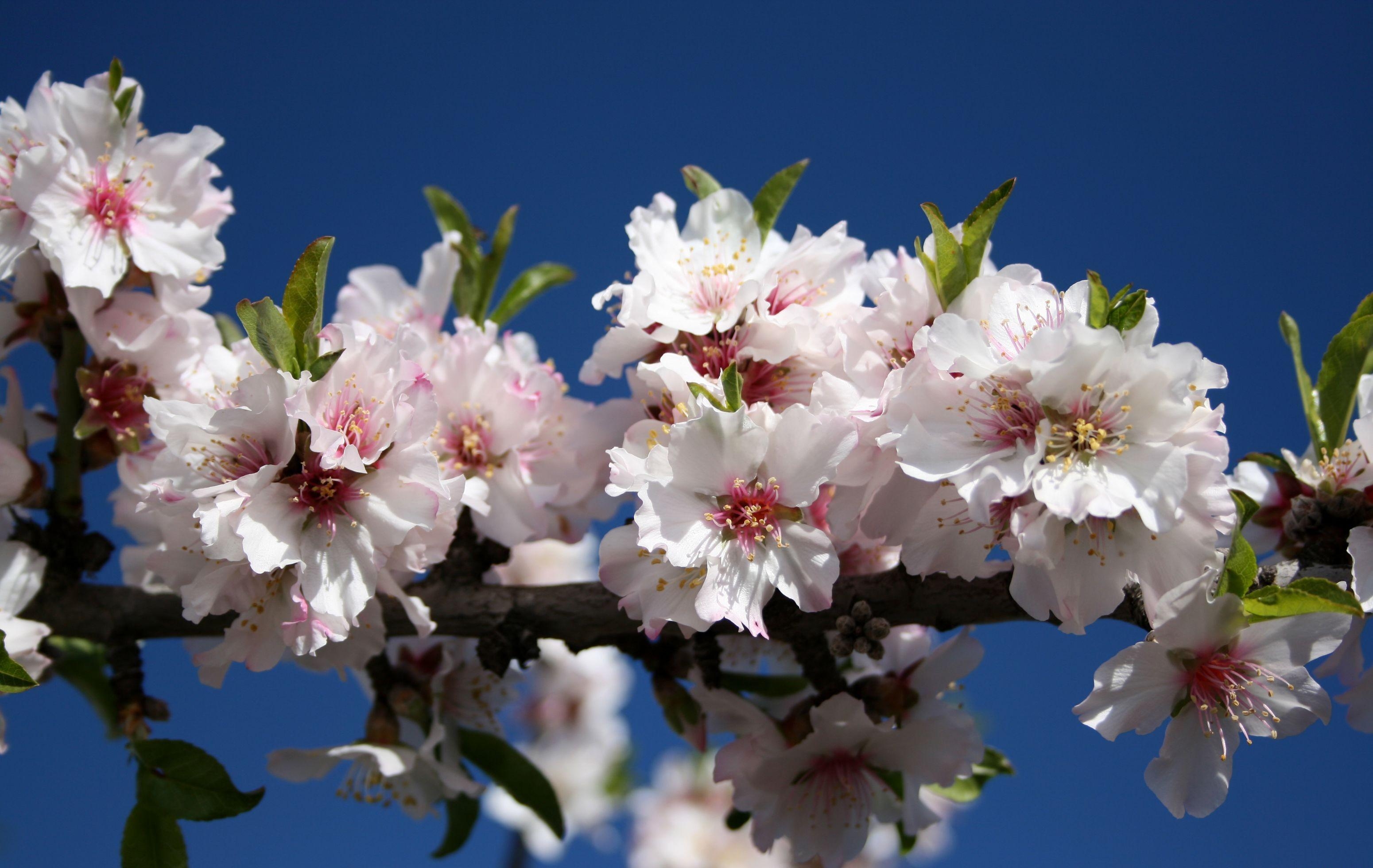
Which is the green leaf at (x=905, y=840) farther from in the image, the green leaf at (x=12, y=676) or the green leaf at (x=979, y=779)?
the green leaf at (x=12, y=676)

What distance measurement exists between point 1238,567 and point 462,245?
1.82 m

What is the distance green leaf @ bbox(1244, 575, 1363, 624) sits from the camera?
1.53m

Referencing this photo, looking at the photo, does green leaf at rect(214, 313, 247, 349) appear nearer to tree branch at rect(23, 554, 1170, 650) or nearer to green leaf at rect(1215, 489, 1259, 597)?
tree branch at rect(23, 554, 1170, 650)

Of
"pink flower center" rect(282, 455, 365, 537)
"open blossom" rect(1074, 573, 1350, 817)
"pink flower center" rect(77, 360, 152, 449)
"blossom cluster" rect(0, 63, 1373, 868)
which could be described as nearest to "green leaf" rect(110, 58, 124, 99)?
→ "blossom cluster" rect(0, 63, 1373, 868)

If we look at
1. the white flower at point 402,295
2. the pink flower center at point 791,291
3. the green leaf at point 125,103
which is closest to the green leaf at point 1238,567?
the pink flower center at point 791,291

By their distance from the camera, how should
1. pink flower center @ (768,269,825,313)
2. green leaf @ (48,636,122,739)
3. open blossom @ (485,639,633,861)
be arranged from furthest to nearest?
open blossom @ (485,639,633,861), green leaf @ (48,636,122,739), pink flower center @ (768,269,825,313)

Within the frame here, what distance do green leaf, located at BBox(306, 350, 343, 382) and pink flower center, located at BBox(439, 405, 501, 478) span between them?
448mm

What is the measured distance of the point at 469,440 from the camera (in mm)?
2111

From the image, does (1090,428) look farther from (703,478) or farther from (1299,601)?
(703,478)

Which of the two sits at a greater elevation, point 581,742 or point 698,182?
point 698,182

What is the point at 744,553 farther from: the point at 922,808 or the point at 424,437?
the point at 922,808

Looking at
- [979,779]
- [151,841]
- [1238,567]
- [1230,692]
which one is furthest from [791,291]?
[151,841]

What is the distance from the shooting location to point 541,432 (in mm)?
2182

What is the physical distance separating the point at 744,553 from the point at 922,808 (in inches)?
38.7
